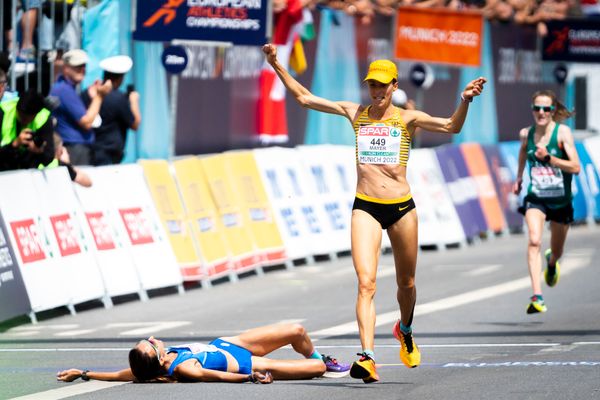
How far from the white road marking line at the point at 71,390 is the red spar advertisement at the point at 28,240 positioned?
488cm

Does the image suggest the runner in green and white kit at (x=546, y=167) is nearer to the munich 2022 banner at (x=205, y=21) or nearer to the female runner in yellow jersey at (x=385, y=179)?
the female runner in yellow jersey at (x=385, y=179)

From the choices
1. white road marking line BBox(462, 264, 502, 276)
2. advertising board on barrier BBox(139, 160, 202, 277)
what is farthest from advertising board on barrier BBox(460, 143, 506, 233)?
advertising board on barrier BBox(139, 160, 202, 277)

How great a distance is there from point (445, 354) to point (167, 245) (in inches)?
254

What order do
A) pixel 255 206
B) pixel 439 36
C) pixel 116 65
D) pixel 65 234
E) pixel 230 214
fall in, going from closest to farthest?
pixel 65 234
pixel 116 65
pixel 230 214
pixel 255 206
pixel 439 36

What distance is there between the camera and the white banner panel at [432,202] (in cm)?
2356

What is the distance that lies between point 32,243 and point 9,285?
2.11ft

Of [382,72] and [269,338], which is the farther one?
[382,72]

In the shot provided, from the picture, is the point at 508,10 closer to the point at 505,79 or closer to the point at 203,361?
the point at 505,79

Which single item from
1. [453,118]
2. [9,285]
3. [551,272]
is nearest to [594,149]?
[551,272]

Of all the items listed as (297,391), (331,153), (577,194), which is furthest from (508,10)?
(297,391)

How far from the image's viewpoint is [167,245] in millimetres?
18500

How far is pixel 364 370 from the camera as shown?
1053 cm

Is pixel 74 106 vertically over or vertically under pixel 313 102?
under

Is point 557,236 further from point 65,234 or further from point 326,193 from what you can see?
point 326,193
